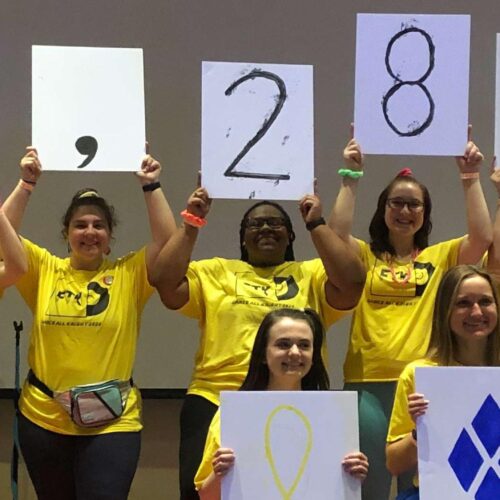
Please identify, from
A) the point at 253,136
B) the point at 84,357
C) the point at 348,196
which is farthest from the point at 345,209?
the point at 84,357

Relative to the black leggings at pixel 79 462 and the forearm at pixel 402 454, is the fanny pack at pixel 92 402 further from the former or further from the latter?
the forearm at pixel 402 454

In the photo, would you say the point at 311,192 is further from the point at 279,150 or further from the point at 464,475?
the point at 464,475

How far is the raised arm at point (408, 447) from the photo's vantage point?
76.8 inches

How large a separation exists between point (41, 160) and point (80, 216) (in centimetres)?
22

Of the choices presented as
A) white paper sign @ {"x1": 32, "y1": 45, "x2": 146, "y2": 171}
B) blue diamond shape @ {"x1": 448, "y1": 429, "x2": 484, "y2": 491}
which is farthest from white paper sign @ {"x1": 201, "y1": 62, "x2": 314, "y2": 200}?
blue diamond shape @ {"x1": 448, "y1": 429, "x2": 484, "y2": 491}

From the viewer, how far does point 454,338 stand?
2.15 meters

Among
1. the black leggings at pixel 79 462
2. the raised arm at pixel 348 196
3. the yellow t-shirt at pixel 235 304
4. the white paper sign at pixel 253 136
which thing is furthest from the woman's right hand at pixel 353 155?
the black leggings at pixel 79 462

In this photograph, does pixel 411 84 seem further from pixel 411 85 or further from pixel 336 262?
pixel 336 262

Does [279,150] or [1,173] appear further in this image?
[1,173]

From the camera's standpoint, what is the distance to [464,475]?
6.38 ft

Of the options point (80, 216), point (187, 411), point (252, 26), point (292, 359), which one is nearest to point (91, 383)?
point (187, 411)

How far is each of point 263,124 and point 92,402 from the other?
1030mm

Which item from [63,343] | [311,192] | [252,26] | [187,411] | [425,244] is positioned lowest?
[187,411]

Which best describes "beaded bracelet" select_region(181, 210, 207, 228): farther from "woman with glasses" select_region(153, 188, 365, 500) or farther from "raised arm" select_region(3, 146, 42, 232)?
"raised arm" select_region(3, 146, 42, 232)
